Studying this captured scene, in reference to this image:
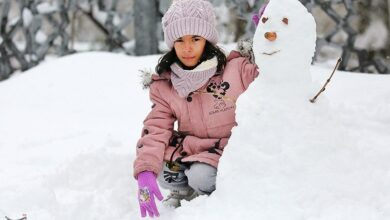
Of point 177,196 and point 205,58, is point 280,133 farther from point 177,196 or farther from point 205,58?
point 177,196

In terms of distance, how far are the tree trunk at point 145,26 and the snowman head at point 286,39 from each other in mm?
3340

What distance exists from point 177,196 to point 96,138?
1.24 metres

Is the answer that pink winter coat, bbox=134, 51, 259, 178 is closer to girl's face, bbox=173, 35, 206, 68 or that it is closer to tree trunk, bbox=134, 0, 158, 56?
girl's face, bbox=173, 35, 206, 68

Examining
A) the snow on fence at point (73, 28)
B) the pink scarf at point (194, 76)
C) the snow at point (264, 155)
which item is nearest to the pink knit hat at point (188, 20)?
the pink scarf at point (194, 76)

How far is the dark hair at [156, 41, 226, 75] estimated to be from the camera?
2336 millimetres

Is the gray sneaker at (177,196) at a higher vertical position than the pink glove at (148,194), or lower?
lower

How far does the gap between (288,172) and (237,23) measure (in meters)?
3.27

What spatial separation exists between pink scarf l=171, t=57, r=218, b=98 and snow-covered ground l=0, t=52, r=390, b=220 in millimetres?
478

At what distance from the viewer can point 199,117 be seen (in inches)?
92.4

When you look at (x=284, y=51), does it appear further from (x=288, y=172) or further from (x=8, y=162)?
Answer: (x=8, y=162)

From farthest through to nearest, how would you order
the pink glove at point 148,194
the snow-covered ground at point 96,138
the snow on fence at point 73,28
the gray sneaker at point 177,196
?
the snow on fence at point 73,28, the gray sneaker at point 177,196, the pink glove at point 148,194, the snow-covered ground at point 96,138

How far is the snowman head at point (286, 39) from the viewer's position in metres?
1.93

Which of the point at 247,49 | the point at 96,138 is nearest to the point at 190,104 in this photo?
the point at 247,49

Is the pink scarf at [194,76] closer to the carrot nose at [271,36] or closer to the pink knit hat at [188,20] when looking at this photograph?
the pink knit hat at [188,20]
